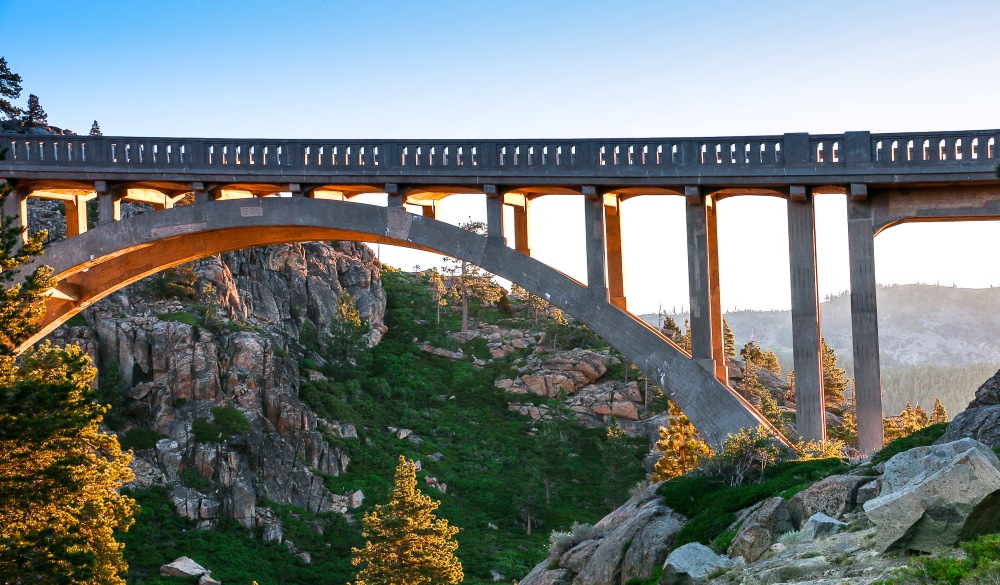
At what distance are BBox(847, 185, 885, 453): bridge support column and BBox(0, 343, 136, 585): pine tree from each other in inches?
655

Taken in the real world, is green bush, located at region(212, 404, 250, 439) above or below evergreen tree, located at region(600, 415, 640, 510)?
above

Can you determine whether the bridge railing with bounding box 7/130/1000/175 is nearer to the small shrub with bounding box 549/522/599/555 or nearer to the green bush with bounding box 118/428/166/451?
the small shrub with bounding box 549/522/599/555

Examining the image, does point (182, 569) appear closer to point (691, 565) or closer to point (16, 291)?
point (16, 291)

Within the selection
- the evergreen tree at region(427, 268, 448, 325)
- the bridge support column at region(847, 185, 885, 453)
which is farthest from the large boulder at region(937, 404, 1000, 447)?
the evergreen tree at region(427, 268, 448, 325)

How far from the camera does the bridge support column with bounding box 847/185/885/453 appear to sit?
75.3 feet

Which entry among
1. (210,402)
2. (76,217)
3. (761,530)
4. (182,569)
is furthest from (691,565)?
(210,402)

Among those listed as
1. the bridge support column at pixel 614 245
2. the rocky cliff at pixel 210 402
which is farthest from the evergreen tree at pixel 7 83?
the bridge support column at pixel 614 245

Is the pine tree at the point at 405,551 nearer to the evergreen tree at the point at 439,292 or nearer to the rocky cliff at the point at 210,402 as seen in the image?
the rocky cliff at the point at 210,402

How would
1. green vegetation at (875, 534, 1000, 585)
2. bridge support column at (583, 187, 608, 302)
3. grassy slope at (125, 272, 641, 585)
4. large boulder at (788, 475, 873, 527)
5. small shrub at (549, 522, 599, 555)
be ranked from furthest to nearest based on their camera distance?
grassy slope at (125, 272, 641, 585)
bridge support column at (583, 187, 608, 302)
small shrub at (549, 522, 599, 555)
large boulder at (788, 475, 873, 527)
green vegetation at (875, 534, 1000, 585)

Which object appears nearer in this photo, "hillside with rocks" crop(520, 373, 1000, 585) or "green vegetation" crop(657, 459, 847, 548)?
"hillside with rocks" crop(520, 373, 1000, 585)

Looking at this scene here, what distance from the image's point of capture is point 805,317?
23609 millimetres

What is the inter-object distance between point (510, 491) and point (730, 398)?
32.5 m

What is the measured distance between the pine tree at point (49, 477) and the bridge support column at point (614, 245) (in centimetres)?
1267

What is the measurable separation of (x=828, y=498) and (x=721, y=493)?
14.7 feet
